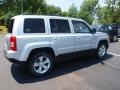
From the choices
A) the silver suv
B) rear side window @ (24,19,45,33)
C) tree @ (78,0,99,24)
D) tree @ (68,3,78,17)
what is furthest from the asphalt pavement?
tree @ (68,3,78,17)

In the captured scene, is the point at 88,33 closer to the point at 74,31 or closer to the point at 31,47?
the point at 74,31

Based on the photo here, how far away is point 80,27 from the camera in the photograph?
819 centimetres

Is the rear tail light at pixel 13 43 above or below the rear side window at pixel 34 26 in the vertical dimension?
below

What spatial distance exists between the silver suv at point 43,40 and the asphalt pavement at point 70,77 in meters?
0.48

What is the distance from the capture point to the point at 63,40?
7270 millimetres

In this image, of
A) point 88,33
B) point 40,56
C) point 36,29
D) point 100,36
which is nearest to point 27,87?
point 40,56

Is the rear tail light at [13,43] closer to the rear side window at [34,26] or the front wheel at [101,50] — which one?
the rear side window at [34,26]

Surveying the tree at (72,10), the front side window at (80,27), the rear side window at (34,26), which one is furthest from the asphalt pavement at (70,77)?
the tree at (72,10)

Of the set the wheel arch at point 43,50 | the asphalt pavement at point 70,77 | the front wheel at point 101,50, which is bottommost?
the asphalt pavement at point 70,77

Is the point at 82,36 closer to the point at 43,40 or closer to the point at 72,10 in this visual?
the point at 43,40

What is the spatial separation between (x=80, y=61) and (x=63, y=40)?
1.94m

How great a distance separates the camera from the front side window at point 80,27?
792 cm

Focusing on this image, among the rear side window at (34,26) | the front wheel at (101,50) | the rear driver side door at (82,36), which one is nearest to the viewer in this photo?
the rear side window at (34,26)

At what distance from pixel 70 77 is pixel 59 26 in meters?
1.91
